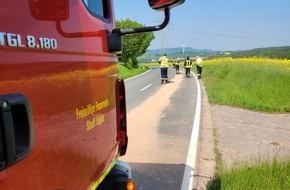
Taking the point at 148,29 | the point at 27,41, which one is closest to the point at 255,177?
the point at 148,29

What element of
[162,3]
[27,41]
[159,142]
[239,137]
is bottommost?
[239,137]

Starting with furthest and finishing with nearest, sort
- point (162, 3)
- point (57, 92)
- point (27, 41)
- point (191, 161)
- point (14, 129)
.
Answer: point (191, 161), point (162, 3), point (57, 92), point (27, 41), point (14, 129)

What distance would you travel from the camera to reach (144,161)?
248 inches

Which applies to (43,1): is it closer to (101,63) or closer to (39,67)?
(39,67)

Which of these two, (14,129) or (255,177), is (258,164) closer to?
(255,177)

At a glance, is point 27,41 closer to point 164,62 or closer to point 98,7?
point 98,7

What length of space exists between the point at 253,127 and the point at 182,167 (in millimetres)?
4212

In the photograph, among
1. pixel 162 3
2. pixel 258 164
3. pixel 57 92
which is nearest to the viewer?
pixel 57 92

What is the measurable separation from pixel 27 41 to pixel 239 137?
24.1ft

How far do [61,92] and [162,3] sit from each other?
97 cm

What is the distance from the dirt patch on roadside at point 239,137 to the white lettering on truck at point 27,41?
3783 millimetres

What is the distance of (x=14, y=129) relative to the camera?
1.40m

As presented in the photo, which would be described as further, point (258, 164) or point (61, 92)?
point (258, 164)

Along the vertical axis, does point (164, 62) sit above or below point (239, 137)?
above
